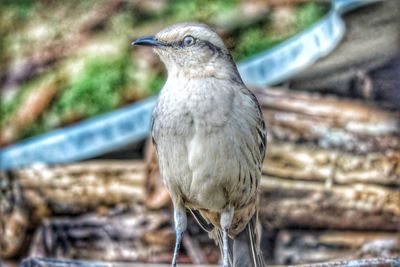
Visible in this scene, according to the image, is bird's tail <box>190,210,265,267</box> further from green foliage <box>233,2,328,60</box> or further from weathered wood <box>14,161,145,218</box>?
green foliage <box>233,2,328,60</box>

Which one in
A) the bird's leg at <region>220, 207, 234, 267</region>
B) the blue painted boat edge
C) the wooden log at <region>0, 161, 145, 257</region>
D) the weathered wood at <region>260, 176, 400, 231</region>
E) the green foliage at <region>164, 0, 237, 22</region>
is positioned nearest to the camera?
the bird's leg at <region>220, 207, 234, 267</region>

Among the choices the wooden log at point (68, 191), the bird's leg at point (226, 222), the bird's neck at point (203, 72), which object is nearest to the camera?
the bird's neck at point (203, 72)

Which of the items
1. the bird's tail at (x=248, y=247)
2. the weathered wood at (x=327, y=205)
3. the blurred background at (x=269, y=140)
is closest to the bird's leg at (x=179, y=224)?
the bird's tail at (x=248, y=247)

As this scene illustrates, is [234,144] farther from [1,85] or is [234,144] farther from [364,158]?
[1,85]

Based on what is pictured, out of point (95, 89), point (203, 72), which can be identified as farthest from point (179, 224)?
point (95, 89)

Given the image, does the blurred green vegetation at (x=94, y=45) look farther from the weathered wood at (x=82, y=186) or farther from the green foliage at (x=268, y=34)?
the weathered wood at (x=82, y=186)

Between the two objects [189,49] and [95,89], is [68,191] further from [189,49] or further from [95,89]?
[189,49]

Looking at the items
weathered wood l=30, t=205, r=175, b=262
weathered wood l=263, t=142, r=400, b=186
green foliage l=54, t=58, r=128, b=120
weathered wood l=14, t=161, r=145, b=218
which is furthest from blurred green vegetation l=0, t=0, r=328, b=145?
weathered wood l=263, t=142, r=400, b=186
